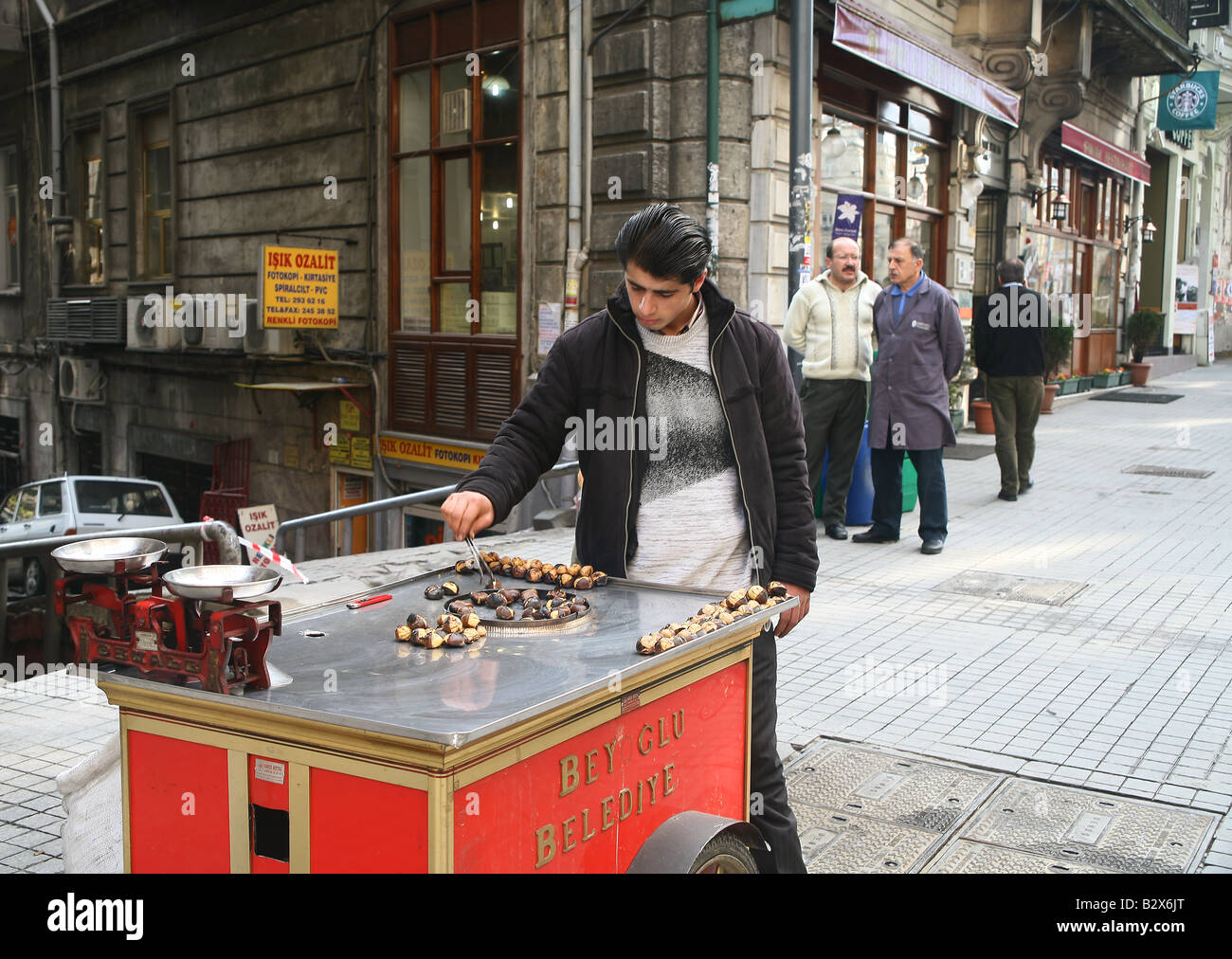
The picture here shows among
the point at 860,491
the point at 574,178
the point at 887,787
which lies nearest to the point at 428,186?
the point at 574,178

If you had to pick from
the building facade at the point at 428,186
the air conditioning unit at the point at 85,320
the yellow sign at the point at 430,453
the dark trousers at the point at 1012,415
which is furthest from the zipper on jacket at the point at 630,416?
the air conditioning unit at the point at 85,320

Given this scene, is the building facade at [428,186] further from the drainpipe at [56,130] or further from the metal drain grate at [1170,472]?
the metal drain grate at [1170,472]

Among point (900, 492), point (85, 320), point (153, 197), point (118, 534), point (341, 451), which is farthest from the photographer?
point (85, 320)

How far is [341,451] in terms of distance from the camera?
15.2 metres

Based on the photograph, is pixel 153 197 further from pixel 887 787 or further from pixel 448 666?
pixel 448 666

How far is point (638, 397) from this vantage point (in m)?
3.54

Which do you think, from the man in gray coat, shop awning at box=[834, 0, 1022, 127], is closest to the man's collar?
the man in gray coat

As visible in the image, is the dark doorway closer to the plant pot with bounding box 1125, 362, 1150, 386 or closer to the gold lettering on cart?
the gold lettering on cart

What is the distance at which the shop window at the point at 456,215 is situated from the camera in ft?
41.7

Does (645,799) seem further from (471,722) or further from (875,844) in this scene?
(875,844)

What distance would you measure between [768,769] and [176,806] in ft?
5.68

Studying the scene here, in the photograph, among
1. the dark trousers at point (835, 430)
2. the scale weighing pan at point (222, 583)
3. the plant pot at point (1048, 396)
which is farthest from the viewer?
the plant pot at point (1048, 396)

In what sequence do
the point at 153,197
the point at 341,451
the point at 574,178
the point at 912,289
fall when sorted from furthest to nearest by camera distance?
1. the point at 153,197
2. the point at 341,451
3. the point at 574,178
4. the point at 912,289

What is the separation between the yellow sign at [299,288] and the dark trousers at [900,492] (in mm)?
7824
